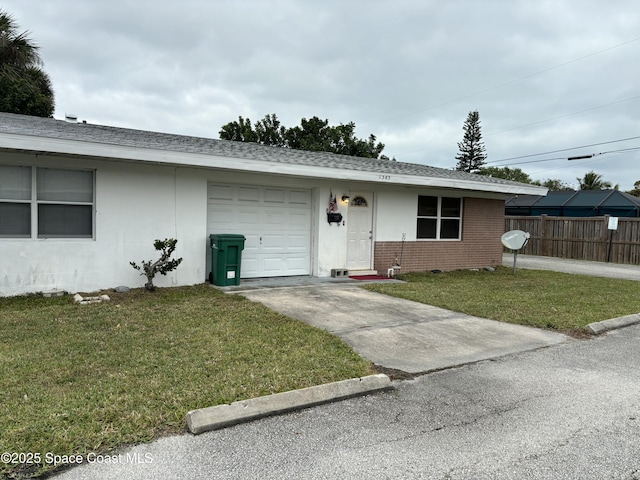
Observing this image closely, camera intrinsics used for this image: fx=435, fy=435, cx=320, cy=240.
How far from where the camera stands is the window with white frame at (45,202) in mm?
7719

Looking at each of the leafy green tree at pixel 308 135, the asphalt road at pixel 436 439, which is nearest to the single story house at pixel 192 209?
the asphalt road at pixel 436 439

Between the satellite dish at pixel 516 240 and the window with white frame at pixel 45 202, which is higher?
the window with white frame at pixel 45 202

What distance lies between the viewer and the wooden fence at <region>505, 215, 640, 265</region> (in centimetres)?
1894

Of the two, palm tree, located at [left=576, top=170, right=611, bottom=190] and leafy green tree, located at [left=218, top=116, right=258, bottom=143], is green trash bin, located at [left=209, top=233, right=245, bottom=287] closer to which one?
leafy green tree, located at [left=218, top=116, right=258, bottom=143]

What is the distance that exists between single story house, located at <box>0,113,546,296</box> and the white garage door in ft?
0.09

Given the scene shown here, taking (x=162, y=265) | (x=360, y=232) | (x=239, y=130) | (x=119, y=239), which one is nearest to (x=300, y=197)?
(x=360, y=232)

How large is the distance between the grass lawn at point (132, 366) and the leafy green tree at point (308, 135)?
30.3 metres

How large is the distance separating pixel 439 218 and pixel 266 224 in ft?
19.1

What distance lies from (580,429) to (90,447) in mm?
3691

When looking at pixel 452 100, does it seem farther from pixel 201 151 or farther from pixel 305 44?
pixel 201 151

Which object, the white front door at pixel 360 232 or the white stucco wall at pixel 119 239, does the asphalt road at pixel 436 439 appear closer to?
the white stucco wall at pixel 119 239

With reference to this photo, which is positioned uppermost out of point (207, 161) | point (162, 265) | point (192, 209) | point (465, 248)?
point (207, 161)

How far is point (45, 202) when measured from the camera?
7977 millimetres

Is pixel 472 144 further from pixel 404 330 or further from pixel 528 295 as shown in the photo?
pixel 404 330
